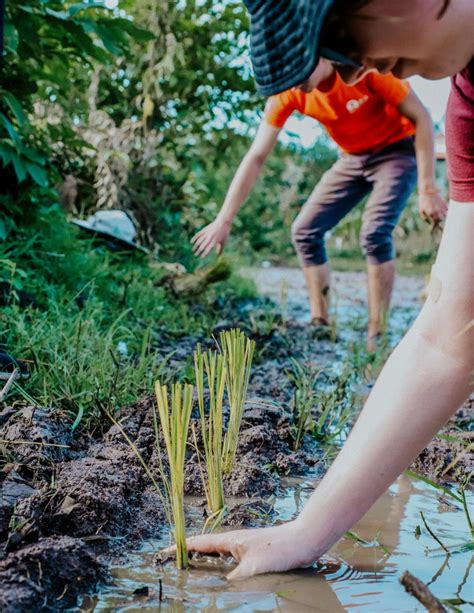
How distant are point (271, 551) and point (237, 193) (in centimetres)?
255

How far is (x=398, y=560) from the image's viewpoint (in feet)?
5.50

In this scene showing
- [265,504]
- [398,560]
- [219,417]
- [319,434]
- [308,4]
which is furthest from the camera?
[319,434]

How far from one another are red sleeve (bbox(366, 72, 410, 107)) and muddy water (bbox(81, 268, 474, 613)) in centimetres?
275

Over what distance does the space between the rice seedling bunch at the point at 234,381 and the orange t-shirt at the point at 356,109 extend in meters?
2.45

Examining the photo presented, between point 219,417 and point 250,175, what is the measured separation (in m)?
2.42

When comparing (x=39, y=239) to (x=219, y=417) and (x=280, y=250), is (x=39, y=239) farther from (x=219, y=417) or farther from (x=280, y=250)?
(x=280, y=250)

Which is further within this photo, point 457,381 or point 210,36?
point 210,36

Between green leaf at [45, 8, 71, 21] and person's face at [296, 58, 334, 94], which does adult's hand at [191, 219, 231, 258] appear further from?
green leaf at [45, 8, 71, 21]

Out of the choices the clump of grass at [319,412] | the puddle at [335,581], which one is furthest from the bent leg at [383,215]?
the puddle at [335,581]

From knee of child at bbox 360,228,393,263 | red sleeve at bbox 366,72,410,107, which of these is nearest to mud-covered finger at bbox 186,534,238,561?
red sleeve at bbox 366,72,410,107

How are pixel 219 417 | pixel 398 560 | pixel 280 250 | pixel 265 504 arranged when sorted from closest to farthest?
pixel 398 560, pixel 219 417, pixel 265 504, pixel 280 250

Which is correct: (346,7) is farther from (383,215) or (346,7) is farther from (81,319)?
(383,215)

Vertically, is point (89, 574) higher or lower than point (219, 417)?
lower

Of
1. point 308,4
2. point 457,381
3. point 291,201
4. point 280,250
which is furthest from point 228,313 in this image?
point 291,201
